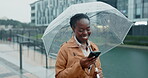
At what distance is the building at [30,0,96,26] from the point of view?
129 ft

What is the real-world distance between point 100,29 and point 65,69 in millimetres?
1510

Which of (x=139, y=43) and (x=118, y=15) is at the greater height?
(x=118, y=15)

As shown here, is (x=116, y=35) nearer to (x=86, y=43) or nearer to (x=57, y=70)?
(x=86, y=43)

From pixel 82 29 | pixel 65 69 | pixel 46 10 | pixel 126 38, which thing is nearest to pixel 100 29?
pixel 82 29

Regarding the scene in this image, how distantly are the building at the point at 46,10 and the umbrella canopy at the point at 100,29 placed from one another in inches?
1262

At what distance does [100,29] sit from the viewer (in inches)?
110

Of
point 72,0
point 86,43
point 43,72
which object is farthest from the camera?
point 72,0

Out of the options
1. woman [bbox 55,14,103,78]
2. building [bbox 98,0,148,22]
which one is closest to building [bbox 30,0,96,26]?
building [bbox 98,0,148,22]

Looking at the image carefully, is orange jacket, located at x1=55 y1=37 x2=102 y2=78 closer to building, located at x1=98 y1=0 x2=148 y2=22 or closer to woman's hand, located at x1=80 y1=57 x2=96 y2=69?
woman's hand, located at x1=80 y1=57 x2=96 y2=69

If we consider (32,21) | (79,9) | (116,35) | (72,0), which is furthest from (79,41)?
(32,21)

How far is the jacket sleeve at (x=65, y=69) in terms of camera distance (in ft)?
4.35

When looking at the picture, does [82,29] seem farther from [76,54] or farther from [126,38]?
[126,38]

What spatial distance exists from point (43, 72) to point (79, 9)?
3736mm

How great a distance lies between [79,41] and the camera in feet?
4.99
